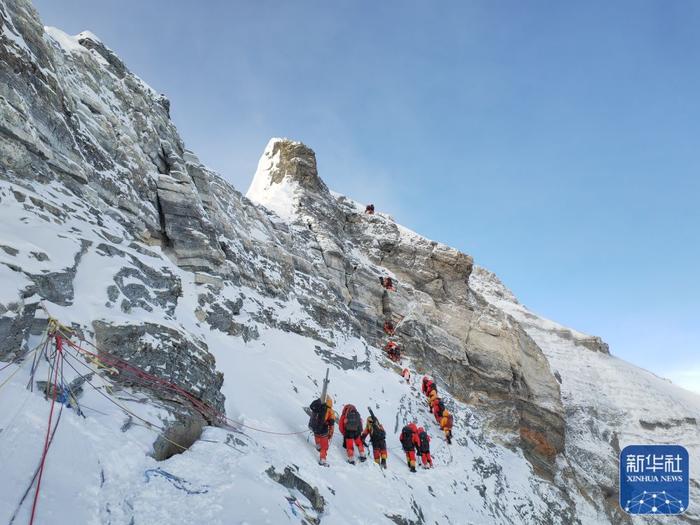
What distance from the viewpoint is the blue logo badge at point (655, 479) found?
876cm

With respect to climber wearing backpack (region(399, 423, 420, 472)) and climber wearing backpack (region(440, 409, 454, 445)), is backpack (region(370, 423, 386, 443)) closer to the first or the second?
climber wearing backpack (region(399, 423, 420, 472))

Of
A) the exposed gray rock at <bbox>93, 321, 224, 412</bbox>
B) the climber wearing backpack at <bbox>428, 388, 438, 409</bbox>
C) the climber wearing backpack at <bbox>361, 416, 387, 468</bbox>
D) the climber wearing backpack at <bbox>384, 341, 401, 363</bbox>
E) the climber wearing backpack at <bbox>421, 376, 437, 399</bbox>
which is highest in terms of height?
the climber wearing backpack at <bbox>384, 341, 401, 363</bbox>

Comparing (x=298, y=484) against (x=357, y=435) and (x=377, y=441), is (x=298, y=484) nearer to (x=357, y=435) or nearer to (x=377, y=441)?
(x=357, y=435)

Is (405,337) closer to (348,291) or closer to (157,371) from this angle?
(348,291)

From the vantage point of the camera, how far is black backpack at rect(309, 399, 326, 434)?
436 inches

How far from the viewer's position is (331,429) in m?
11.4

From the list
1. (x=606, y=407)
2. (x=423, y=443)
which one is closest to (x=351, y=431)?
(x=423, y=443)

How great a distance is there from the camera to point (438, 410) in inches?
773

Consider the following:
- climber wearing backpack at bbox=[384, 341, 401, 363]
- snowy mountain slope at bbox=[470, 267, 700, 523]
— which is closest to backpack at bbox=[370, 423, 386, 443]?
climber wearing backpack at bbox=[384, 341, 401, 363]

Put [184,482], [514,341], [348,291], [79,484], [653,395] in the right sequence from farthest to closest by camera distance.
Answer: [653,395], [514,341], [348,291], [184,482], [79,484]

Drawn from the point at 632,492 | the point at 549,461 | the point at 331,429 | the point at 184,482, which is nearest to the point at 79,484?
the point at 184,482

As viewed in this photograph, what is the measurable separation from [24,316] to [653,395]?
1820 inches

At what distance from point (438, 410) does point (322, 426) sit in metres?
9.79

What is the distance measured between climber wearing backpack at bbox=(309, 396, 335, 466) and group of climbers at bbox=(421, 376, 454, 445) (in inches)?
352
